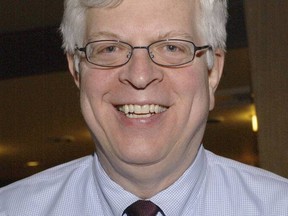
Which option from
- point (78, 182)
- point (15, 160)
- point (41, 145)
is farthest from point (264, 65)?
point (15, 160)

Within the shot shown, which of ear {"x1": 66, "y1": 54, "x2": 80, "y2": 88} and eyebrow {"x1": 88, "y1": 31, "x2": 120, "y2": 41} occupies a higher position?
eyebrow {"x1": 88, "y1": 31, "x2": 120, "y2": 41}

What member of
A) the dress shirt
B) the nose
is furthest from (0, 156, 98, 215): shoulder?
the nose

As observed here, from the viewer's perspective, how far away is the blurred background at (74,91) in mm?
3750

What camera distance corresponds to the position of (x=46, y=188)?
2.08 m

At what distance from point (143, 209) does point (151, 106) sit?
0.28 m

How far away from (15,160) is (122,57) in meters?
10.6

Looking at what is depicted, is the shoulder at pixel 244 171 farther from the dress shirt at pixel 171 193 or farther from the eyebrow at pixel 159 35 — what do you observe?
the eyebrow at pixel 159 35

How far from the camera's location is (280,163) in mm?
3676

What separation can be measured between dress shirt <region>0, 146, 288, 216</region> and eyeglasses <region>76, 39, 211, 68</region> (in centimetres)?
32

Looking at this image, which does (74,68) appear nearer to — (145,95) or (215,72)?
(145,95)

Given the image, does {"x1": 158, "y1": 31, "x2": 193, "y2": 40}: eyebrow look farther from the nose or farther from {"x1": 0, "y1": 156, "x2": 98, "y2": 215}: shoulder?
{"x1": 0, "y1": 156, "x2": 98, "y2": 215}: shoulder

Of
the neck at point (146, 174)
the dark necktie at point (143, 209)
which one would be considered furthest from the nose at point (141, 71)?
Answer: the dark necktie at point (143, 209)

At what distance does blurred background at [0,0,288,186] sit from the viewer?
12.3 ft

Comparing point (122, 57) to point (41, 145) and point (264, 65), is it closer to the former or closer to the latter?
point (264, 65)
